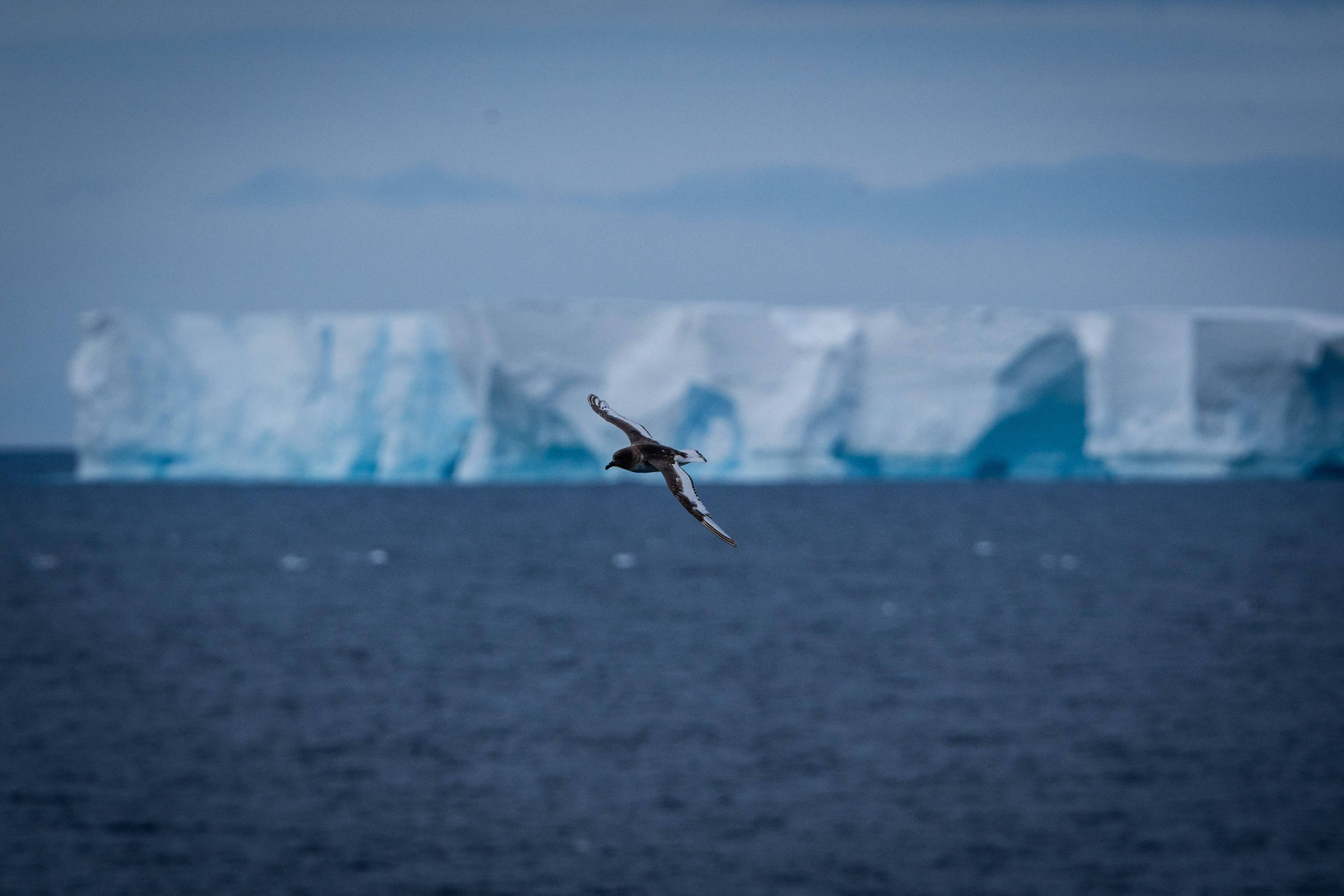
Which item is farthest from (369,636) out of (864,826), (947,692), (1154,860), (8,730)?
(1154,860)

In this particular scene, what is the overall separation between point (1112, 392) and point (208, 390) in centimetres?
3338

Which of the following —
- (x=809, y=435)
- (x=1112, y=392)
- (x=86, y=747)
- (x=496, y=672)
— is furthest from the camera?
(x=1112, y=392)

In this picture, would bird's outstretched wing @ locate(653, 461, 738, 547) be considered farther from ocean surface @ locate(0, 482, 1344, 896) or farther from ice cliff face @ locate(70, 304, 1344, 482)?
ice cliff face @ locate(70, 304, 1344, 482)

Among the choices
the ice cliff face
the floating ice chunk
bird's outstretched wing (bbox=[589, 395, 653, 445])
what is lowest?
the floating ice chunk

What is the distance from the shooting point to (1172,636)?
128 ft

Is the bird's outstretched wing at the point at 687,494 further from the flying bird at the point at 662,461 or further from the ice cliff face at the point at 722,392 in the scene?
the ice cliff face at the point at 722,392

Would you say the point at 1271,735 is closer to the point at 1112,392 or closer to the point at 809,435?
the point at 809,435

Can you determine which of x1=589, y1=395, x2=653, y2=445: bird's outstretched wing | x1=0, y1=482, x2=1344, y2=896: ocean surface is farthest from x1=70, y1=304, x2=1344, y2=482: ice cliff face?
x1=589, y1=395, x2=653, y2=445: bird's outstretched wing

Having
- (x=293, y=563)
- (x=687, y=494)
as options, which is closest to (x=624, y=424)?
(x=687, y=494)

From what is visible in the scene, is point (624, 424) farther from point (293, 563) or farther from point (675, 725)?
point (293, 563)

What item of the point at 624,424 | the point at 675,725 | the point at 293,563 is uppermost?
the point at 624,424

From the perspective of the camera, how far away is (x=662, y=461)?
3627mm

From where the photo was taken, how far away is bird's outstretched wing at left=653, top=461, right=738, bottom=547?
3344 millimetres

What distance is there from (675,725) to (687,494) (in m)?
25.5
